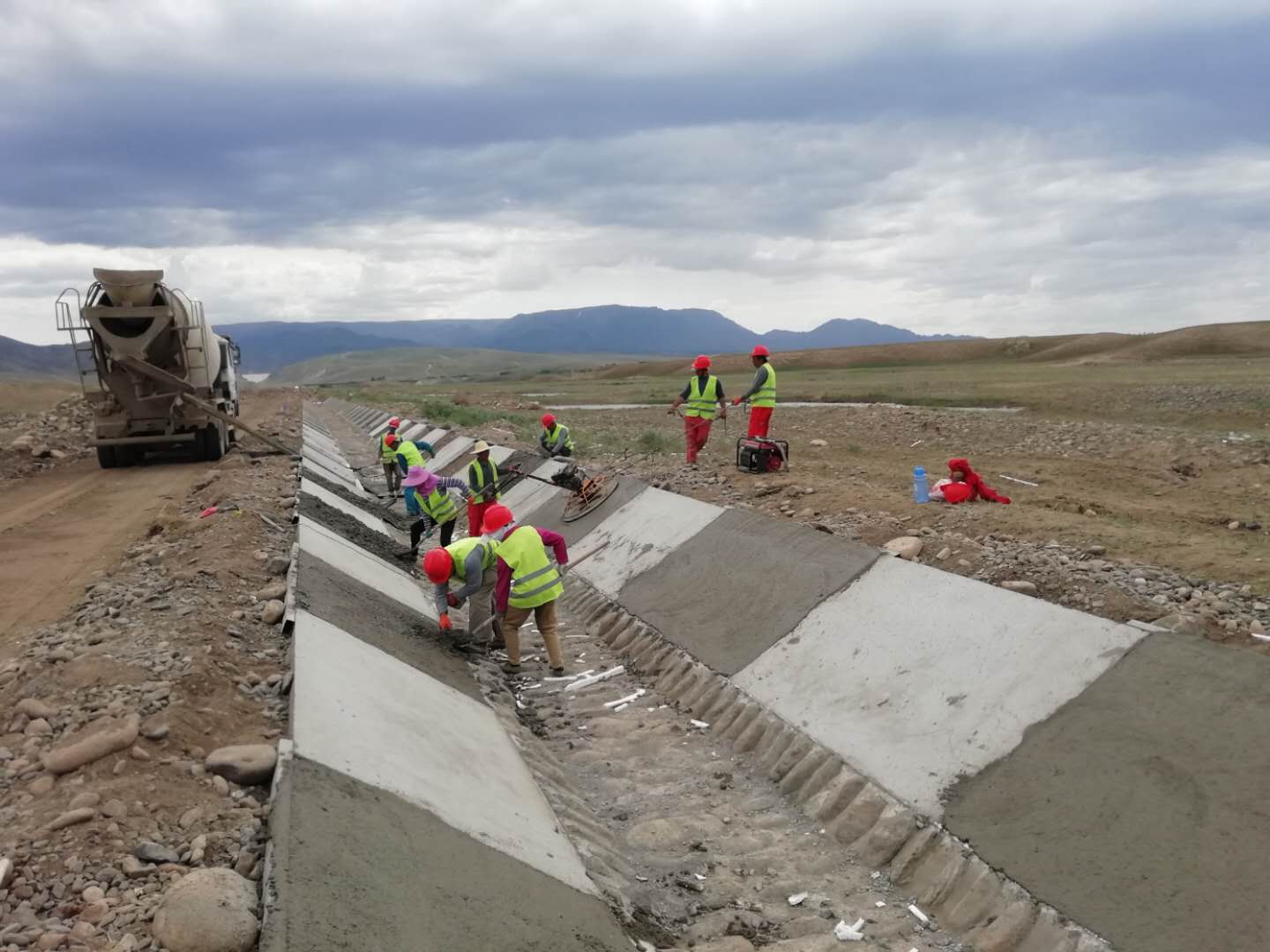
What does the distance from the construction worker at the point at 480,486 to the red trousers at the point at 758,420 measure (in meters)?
4.25

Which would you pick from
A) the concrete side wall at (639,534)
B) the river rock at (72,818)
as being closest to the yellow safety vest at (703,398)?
the concrete side wall at (639,534)

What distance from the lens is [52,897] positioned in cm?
384

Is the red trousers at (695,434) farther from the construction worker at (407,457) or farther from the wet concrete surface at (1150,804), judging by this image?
the wet concrete surface at (1150,804)

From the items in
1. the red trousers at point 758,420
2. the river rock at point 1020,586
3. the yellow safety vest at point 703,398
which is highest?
the yellow safety vest at point 703,398

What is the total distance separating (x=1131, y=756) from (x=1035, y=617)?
1.36 metres

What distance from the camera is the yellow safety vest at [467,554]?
26.9ft

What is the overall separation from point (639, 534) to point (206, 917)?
821 cm

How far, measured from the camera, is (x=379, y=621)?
8.33 metres

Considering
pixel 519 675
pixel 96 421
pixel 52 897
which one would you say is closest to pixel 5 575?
pixel 519 675

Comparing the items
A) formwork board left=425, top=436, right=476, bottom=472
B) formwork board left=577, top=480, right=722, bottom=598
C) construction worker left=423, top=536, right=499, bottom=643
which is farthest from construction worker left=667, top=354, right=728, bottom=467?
formwork board left=425, top=436, right=476, bottom=472

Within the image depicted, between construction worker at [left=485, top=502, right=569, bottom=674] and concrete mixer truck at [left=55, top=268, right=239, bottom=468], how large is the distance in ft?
38.4

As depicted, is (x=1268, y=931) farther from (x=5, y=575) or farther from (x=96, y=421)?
(x=96, y=421)

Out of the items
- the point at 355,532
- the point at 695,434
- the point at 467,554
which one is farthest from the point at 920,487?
the point at 355,532

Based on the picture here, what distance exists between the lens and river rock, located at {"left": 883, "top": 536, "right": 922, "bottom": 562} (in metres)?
8.19
